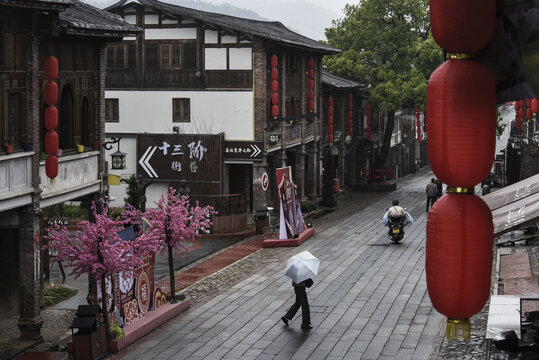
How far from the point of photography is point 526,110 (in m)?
43.7

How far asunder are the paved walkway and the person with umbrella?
1.19 feet

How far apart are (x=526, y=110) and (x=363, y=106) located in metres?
19.5

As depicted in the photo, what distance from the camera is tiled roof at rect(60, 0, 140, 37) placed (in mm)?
23031

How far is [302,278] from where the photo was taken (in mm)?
21297

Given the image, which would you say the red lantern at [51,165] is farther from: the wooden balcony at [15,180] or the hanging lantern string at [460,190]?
the hanging lantern string at [460,190]

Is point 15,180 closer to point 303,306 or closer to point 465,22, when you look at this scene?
point 303,306

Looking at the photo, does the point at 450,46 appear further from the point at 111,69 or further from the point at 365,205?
the point at 365,205

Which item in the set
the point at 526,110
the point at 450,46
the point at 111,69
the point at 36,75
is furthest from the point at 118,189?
the point at 450,46

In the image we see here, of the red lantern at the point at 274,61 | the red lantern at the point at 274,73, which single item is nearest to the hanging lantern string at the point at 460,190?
the red lantern at the point at 274,61

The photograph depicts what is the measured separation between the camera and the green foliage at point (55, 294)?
25297 millimetres

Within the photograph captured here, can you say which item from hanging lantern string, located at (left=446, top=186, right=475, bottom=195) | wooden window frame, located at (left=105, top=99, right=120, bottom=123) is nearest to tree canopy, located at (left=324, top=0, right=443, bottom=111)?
wooden window frame, located at (left=105, top=99, right=120, bottom=123)

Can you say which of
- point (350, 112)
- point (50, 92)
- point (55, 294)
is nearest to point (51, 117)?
point (50, 92)

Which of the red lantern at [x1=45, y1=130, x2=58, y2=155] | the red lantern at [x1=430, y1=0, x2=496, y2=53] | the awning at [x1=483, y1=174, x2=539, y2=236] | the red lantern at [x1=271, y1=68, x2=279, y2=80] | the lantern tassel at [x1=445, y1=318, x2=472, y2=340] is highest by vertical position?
the red lantern at [x1=271, y1=68, x2=279, y2=80]

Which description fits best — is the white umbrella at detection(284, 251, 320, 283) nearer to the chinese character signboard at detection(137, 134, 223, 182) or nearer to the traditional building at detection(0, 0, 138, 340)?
the traditional building at detection(0, 0, 138, 340)
